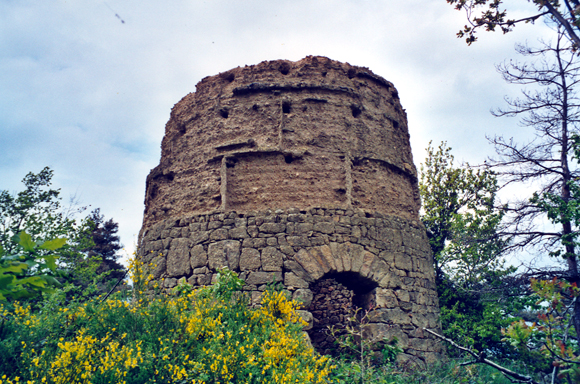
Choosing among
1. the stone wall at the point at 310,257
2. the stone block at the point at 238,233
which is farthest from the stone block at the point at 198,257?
the stone block at the point at 238,233

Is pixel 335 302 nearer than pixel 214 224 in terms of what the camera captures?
No

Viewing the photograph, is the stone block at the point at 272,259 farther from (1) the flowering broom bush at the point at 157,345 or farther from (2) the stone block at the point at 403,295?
Answer: (2) the stone block at the point at 403,295

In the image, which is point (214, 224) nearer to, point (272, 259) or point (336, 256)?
point (272, 259)

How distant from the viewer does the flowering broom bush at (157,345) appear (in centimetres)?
336

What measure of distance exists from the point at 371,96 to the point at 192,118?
3.70 m

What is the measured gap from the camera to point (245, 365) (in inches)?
144

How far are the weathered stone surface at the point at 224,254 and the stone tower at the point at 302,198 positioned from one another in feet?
0.06

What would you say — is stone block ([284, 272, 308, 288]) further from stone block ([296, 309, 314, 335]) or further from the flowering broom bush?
the flowering broom bush

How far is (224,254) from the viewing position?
6316 millimetres

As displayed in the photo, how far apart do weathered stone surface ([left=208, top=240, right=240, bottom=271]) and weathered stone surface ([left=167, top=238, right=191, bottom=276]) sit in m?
0.48

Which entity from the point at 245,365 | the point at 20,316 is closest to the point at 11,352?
the point at 20,316

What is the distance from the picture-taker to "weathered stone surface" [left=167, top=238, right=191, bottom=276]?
21.4 ft

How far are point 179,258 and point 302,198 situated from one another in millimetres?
2339

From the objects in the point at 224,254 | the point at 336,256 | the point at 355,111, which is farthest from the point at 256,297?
A: the point at 355,111
